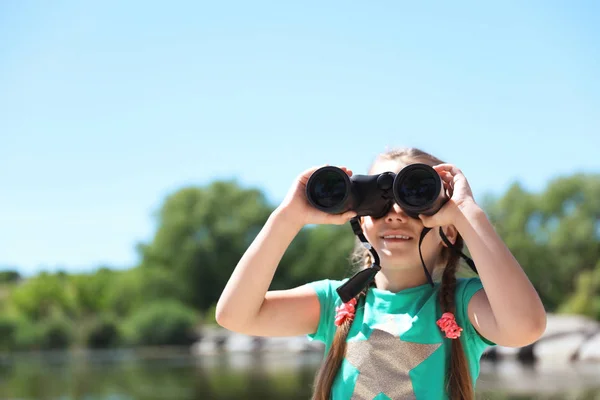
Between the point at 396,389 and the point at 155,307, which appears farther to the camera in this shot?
the point at 155,307

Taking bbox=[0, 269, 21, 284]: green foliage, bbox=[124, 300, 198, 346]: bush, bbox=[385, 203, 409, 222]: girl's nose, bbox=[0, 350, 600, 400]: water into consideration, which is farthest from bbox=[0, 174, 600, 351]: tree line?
bbox=[385, 203, 409, 222]: girl's nose

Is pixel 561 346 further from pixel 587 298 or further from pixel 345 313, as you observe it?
pixel 345 313

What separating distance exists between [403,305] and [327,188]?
287 mm

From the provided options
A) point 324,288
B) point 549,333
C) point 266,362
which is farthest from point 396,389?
point 266,362

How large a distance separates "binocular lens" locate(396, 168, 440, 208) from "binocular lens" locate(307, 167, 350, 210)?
12 centimetres

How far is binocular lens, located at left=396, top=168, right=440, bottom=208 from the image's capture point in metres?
1.34

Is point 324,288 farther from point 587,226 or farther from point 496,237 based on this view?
point 587,226

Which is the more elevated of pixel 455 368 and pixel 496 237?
pixel 496 237

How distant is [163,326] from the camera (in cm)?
1623

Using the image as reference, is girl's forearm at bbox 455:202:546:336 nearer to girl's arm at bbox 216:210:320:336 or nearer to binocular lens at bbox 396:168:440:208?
binocular lens at bbox 396:168:440:208

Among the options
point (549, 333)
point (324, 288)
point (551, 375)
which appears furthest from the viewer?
point (549, 333)

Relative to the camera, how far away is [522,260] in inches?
690

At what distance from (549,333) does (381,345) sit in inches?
382

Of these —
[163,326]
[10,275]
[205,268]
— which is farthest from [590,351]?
[10,275]
